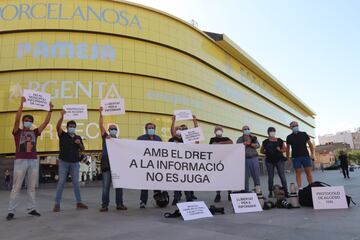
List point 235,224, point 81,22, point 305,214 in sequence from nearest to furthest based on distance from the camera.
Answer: point 235,224, point 305,214, point 81,22

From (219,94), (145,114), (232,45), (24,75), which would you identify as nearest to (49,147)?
(24,75)

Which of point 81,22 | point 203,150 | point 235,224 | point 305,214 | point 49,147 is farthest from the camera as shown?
point 81,22

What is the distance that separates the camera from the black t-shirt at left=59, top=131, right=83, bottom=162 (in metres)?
7.41

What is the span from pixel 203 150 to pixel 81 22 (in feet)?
73.4

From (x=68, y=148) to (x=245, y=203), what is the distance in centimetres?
436

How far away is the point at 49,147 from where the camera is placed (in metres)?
24.3

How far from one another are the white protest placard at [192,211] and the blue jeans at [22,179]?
3.31 metres

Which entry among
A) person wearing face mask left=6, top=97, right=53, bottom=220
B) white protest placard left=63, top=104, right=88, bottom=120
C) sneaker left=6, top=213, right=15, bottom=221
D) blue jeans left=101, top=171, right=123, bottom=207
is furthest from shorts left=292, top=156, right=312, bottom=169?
sneaker left=6, top=213, right=15, bottom=221

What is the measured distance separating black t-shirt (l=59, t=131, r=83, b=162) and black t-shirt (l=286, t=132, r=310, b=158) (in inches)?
226

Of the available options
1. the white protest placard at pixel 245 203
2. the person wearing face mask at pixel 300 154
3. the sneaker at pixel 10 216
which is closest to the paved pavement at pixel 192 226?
the sneaker at pixel 10 216

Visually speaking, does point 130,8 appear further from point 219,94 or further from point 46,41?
point 219,94

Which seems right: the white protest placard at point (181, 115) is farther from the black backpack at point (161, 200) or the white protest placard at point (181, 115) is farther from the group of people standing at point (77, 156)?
the black backpack at point (161, 200)

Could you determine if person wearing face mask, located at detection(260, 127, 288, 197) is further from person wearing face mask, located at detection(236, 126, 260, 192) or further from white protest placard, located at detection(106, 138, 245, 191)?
white protest placard, located at detection(106, 138, 245, 191)

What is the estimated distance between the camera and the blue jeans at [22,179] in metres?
A: 6.46
